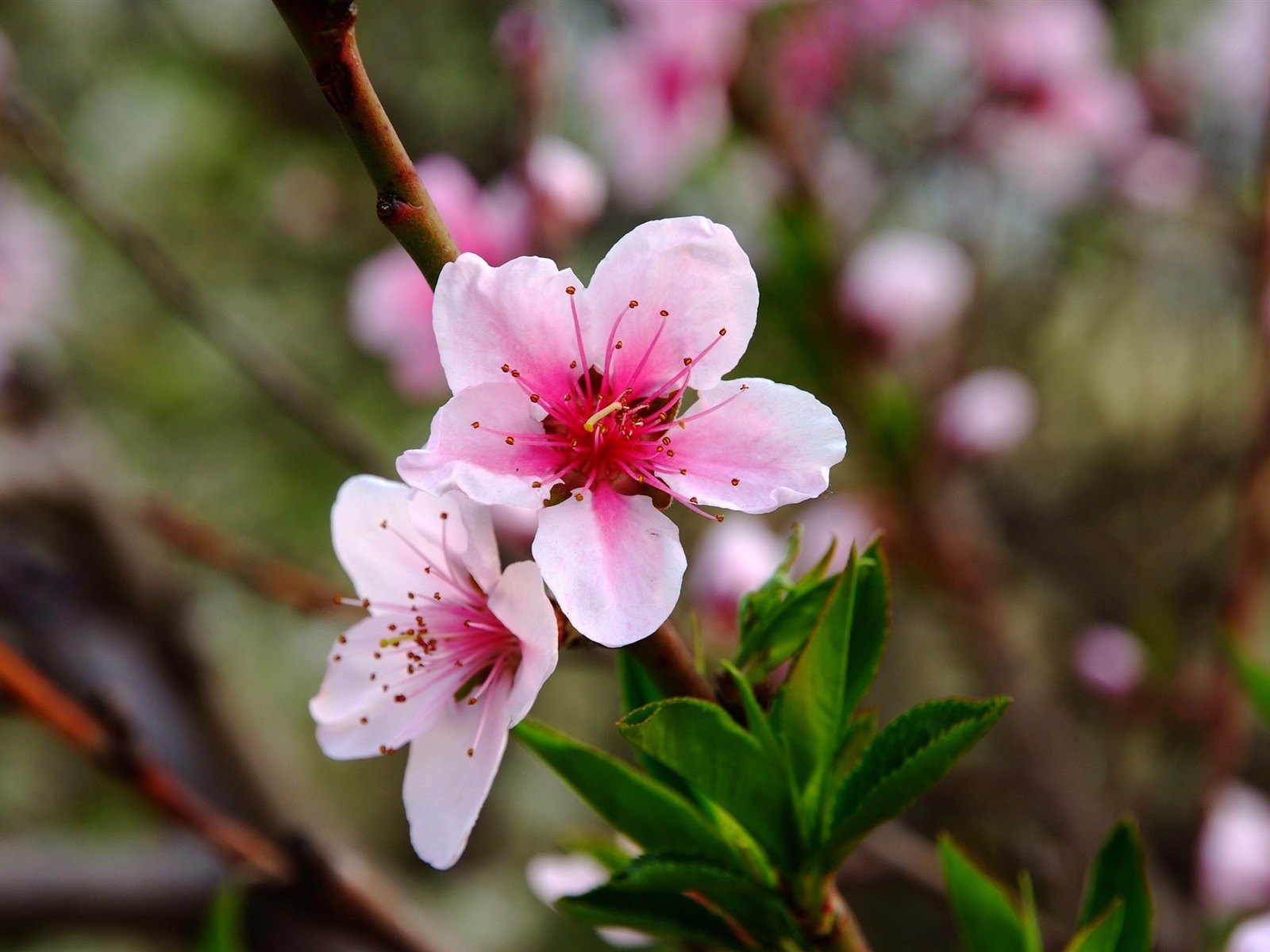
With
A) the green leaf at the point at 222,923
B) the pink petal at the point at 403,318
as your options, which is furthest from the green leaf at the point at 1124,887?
the pink petal at the point at 403,318

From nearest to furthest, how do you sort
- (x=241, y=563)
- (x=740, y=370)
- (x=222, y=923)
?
1. (x=222, y=923)
2. (x=241, y=563)
3. (x=740, y=370)

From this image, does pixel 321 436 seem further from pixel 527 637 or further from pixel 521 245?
pixel 527 637

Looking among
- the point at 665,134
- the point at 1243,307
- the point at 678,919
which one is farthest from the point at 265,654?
the point at 678,919

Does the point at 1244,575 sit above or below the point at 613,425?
above

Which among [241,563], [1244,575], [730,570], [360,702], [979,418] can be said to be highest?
[979,418]

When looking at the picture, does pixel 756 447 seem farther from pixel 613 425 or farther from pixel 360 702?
pixel 360 702

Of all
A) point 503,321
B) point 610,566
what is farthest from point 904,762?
point 503,321
